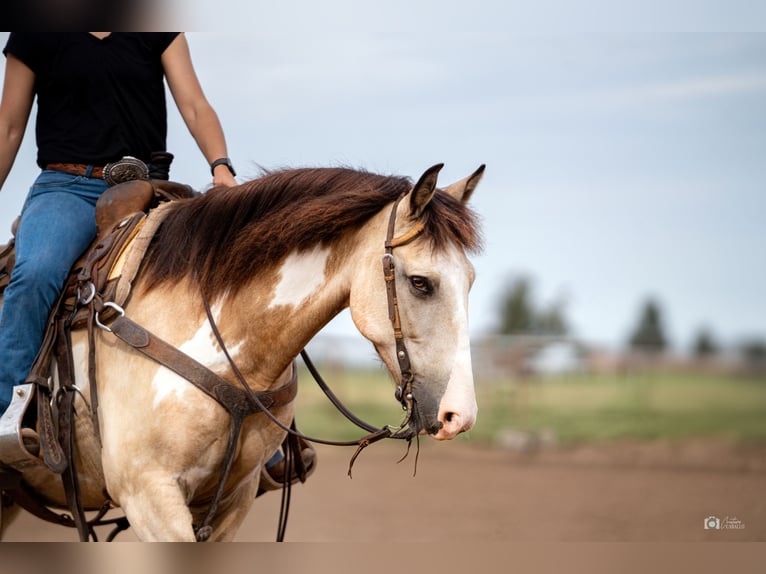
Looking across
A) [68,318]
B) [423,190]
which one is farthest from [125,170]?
[423,190]

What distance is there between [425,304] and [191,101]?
6.75 ft

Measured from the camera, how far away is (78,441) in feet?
13.8

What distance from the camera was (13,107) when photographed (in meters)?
4.61

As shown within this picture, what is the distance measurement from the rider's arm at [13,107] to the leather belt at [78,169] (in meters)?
0.25

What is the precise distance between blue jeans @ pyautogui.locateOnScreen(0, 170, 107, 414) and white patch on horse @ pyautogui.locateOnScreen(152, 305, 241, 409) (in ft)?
2.30

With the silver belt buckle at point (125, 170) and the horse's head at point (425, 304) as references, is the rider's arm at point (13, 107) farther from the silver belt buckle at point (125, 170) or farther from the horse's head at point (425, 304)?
the horse's head at point (425, 304)

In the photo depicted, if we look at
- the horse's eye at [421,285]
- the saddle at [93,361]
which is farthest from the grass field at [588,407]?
the horse's eye at [421,285]

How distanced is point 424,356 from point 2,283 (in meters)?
2.38

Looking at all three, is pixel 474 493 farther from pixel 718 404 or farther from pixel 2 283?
pixel 718 404

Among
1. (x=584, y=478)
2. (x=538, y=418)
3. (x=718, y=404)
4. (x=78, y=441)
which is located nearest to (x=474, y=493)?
(x=584, y=478)

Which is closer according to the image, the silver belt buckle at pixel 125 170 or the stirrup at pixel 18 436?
the stirrup at pixel 18 436

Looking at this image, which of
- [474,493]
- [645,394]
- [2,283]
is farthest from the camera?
[645,394]

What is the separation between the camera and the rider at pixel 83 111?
4496 millimetres

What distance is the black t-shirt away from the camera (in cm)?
456
